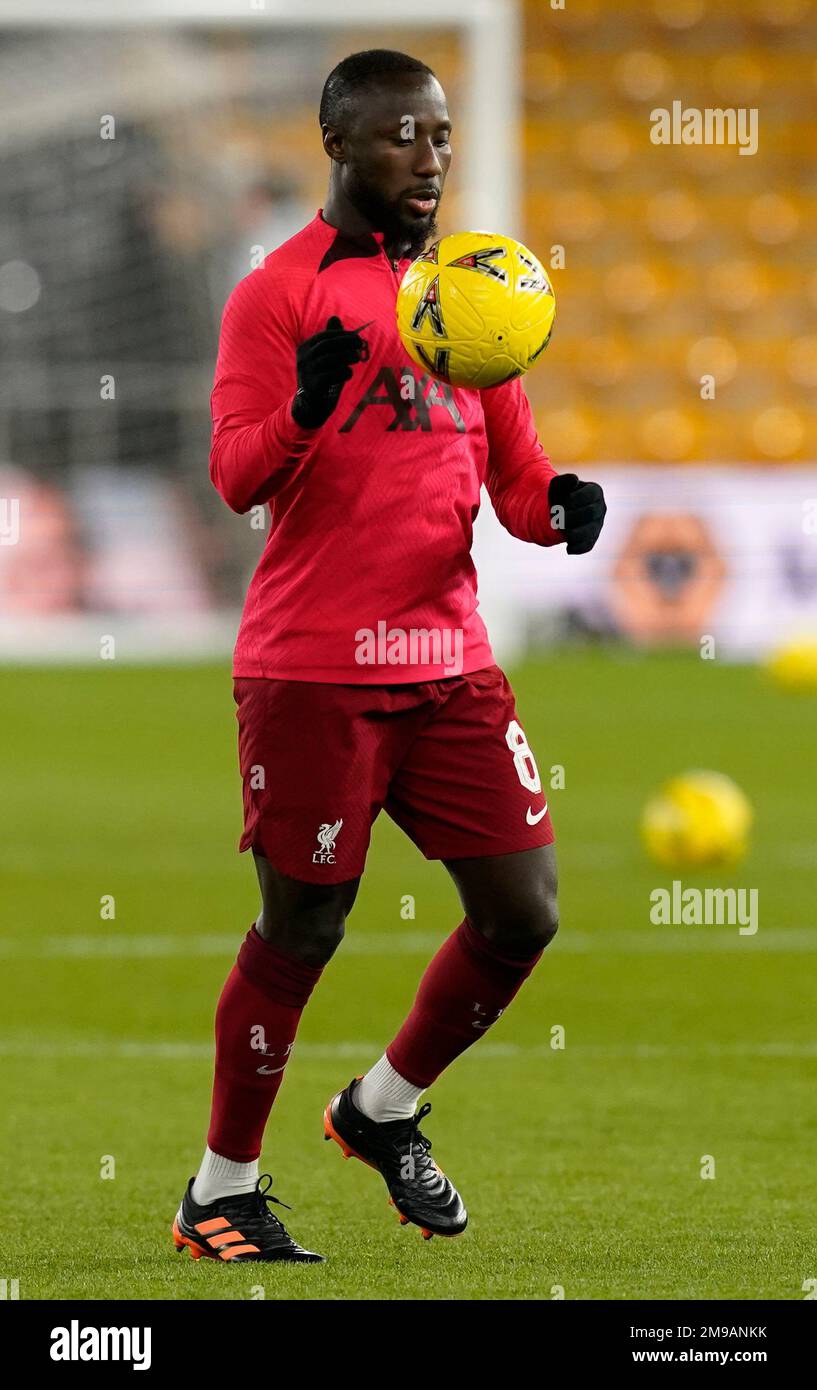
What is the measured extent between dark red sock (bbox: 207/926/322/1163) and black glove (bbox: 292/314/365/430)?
2.94ft

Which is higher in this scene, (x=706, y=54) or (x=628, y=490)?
(x=706, y=54)

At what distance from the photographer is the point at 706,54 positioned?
Answer: 68.7 ft

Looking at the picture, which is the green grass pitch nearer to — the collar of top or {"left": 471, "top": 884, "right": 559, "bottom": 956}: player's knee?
{"left": 471, "top": 884, "right": 559, "bottom": 956}: player's knee

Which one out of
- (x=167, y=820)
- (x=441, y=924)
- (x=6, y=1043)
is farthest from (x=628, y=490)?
(x=6, y=1043)

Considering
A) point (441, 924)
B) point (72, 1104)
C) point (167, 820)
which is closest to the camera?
point (72, 1104)

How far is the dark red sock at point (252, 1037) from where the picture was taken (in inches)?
146

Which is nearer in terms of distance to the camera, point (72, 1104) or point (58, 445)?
point (72, 1104)

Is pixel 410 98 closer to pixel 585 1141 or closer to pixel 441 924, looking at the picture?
pixel 585 1141

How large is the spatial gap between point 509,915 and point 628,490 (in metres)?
14.2

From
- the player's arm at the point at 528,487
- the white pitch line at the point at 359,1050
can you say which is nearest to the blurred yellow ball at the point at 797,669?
the white pitch line at the point at 359,1050

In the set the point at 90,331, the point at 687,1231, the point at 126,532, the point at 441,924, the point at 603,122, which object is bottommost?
the point at 687,1231

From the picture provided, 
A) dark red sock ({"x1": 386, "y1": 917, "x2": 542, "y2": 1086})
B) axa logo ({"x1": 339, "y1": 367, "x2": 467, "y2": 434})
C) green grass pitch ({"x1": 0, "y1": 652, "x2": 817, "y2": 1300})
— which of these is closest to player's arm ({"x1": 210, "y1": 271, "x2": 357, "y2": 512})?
axa logo ({"x1": 339, "y1": 367, "x2": 467, "y2": 434})

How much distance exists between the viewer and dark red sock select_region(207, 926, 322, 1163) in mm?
3701

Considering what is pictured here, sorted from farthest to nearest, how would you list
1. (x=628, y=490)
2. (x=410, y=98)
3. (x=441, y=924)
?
(x=628, y=490), (x=441, y=924), (x=410, y=98)
